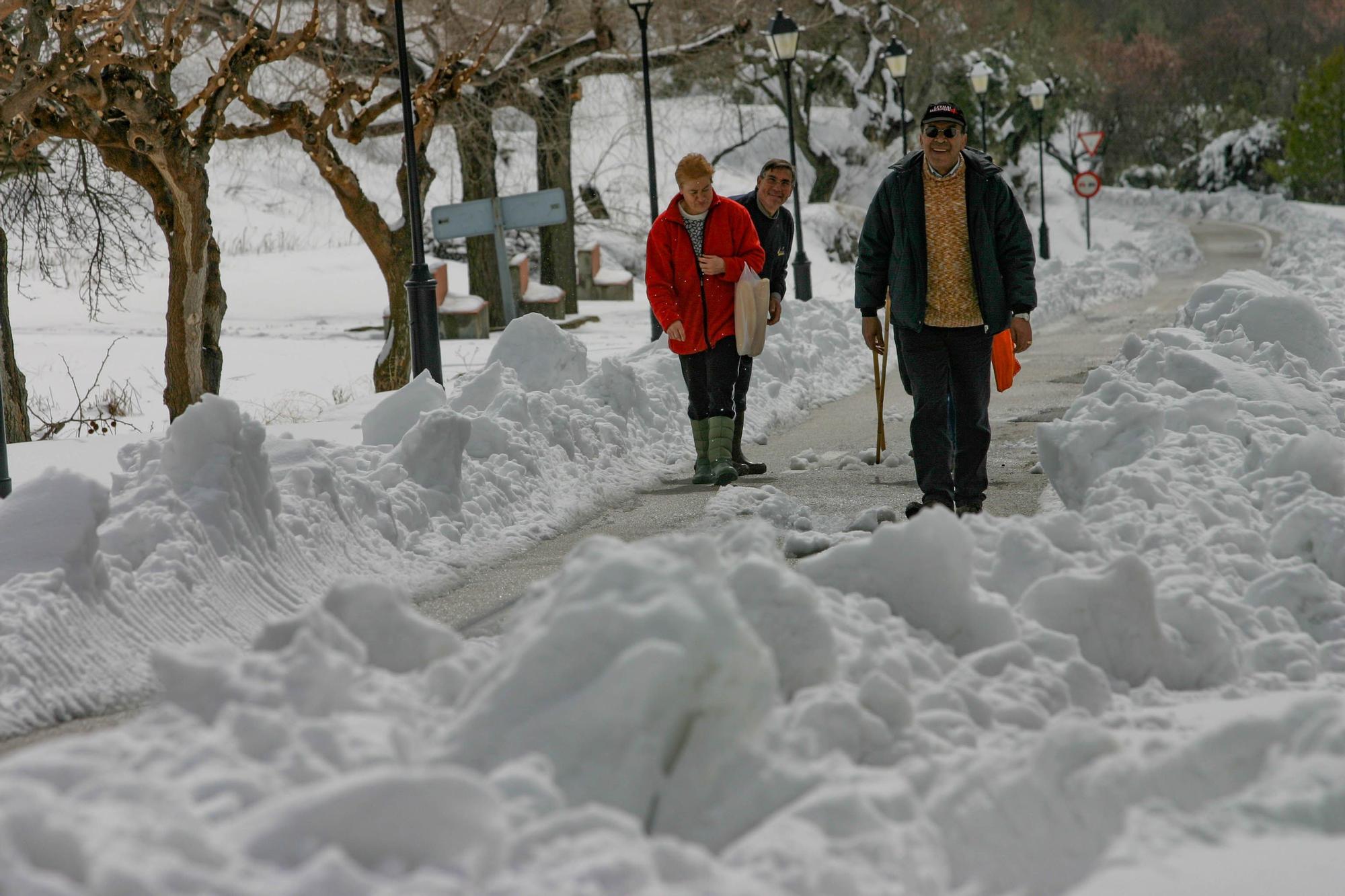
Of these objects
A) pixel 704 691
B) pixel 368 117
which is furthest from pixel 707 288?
pixel 368 117

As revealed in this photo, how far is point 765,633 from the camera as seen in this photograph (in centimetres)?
342

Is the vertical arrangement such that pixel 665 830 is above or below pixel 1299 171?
below

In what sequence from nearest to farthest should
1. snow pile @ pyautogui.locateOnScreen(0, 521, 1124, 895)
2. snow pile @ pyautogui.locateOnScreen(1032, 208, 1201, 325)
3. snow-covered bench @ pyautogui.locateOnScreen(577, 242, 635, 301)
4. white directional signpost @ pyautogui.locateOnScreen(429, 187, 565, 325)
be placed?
snow pile @ pyautogui.locateOnScreen(0, 521, 1124, 895) → white directional signpost @ pyautogui.locateOnScreen(429, 187, 565, 325) → snow pile @ pyautogui.locateOnScreen(1032, 208, 1201, 325) → snow-covered bench @ pyautogui.locateOnScreen(577, 242, 635, 301)

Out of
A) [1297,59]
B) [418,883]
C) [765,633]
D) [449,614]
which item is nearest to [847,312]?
[449,614]

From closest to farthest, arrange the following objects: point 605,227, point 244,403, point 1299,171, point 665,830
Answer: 1. point 665,830
2. point 244,403
3. point 605,227
4. point 1299,171

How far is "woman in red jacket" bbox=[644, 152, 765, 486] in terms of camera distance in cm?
820

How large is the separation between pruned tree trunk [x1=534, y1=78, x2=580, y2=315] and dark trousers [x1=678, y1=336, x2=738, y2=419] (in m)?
14.0

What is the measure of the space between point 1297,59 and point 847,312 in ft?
236

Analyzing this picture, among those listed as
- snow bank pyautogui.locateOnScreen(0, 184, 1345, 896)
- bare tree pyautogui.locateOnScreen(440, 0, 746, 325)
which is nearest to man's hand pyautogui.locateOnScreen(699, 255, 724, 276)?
snow bank pyautogui.locateOnScreen(0, 184, 1345, 896)

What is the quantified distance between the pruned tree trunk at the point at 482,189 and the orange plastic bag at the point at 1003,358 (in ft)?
47.2

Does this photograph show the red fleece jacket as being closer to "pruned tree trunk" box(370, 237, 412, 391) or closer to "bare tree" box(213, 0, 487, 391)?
"bare tree" box(213, 0, 487, 391)

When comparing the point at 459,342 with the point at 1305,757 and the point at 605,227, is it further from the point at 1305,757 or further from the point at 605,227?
the point at 1305,757

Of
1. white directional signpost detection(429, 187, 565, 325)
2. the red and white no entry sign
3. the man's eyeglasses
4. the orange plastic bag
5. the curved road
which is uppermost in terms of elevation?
the red and white no entry sign

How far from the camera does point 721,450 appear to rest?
8234 millimetres
